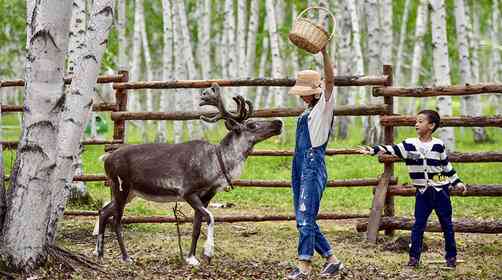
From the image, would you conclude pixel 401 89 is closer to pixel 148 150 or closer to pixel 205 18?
pixel 148 150

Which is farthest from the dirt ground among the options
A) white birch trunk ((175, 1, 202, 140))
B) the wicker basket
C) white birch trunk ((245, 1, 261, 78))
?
white birch trunk ((245, 1, 261, 78))

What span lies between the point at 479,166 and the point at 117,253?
10352 millimetres

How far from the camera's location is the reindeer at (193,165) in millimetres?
7988

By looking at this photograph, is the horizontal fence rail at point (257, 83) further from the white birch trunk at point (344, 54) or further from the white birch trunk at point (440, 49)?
the white birch trunk at point (344, 54)

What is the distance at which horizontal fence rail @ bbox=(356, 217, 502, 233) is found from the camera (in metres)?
8.92

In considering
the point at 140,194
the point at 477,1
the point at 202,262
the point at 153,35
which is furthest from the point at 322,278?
the point at 153,35

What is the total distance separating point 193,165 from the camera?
803 cm

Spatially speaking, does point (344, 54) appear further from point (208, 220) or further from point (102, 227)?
point (208, 220)

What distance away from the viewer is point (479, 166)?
1689 centimetres

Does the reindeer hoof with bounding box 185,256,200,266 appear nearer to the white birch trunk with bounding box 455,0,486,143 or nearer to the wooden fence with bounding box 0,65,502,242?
the wooden fence with bounding box 0,65,502,242

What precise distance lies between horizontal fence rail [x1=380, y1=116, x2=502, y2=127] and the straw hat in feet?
7.36

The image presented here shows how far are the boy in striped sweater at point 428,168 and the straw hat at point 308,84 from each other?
903 millimetres

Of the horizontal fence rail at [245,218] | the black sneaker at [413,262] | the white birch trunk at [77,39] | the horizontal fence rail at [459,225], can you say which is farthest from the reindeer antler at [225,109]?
the white birch trunk at [77,39]

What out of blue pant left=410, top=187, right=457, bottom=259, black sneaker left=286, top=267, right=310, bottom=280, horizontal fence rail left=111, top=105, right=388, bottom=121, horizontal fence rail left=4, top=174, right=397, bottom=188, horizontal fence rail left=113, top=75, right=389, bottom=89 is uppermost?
horizontal fence rail left=113, top=75, right=389, bottom=89
